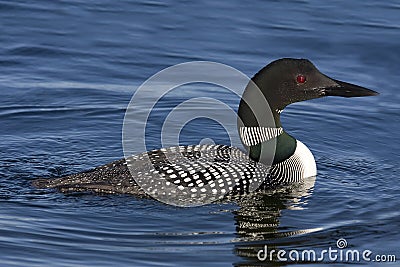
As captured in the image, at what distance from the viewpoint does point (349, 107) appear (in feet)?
35.0

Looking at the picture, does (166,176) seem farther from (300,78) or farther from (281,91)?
(300,78)

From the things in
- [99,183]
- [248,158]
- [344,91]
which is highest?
[344,91]

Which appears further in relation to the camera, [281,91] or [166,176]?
[281,91]

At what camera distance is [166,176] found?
8094mm

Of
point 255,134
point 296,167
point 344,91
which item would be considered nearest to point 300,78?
point 344,91

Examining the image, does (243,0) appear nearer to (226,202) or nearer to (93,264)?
(226,202)

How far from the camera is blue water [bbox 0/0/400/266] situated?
743 centimetres

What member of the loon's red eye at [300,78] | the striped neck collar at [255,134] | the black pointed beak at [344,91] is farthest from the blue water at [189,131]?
the loon's red eye at [300,78]

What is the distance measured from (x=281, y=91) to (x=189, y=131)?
156 cm

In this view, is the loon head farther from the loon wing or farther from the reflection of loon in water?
the loon wing

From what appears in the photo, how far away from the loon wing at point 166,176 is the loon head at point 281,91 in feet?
1.26

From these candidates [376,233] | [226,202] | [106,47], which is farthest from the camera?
[106,47]

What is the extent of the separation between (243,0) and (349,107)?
3523mm

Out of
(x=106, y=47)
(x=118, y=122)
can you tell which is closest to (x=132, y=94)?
(x=118, y=122)
